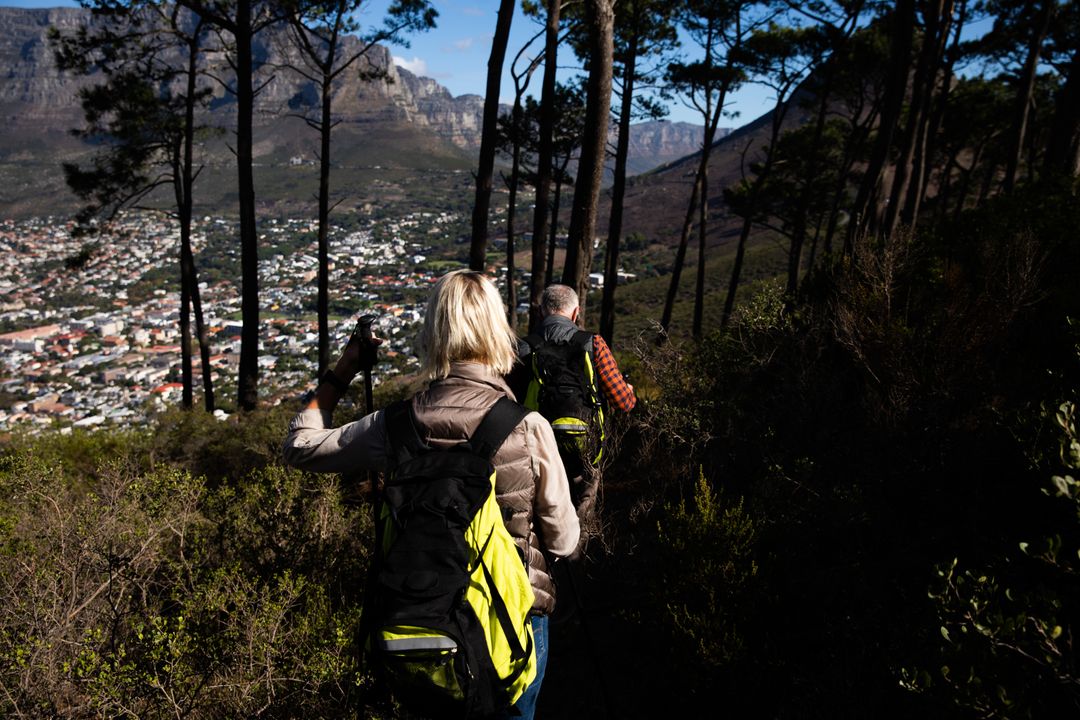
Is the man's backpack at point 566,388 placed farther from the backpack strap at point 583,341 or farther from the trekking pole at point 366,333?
the trekking pole at point 366,333

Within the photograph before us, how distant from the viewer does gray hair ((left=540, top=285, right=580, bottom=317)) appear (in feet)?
9.36

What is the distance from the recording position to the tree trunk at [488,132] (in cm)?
623

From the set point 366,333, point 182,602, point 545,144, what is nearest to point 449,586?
point 366,333

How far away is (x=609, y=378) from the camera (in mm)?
2740

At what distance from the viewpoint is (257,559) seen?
3.32 meters

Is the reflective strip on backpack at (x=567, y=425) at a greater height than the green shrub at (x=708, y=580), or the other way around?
the reflective strip on backpack at (x=567, y=425)

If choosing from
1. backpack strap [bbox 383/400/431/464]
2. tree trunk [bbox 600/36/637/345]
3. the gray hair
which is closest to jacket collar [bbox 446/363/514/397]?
backpack strap [bbox 383/400/431/464]

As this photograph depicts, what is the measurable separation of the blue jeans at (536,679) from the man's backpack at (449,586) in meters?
0.22

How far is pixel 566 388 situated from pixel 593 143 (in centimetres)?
324

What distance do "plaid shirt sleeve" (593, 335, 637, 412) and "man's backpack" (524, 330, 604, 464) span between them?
4 centimetres

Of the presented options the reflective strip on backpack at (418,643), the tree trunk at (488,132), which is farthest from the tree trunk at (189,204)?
the reflective strip on backpack at (418,643)

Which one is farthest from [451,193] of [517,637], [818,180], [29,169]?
[517,637]

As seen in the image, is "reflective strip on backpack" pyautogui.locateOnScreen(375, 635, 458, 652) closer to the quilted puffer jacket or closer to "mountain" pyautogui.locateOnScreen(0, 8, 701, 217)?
the quilted puffer jacket

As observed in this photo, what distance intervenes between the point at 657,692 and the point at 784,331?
3.53 m
